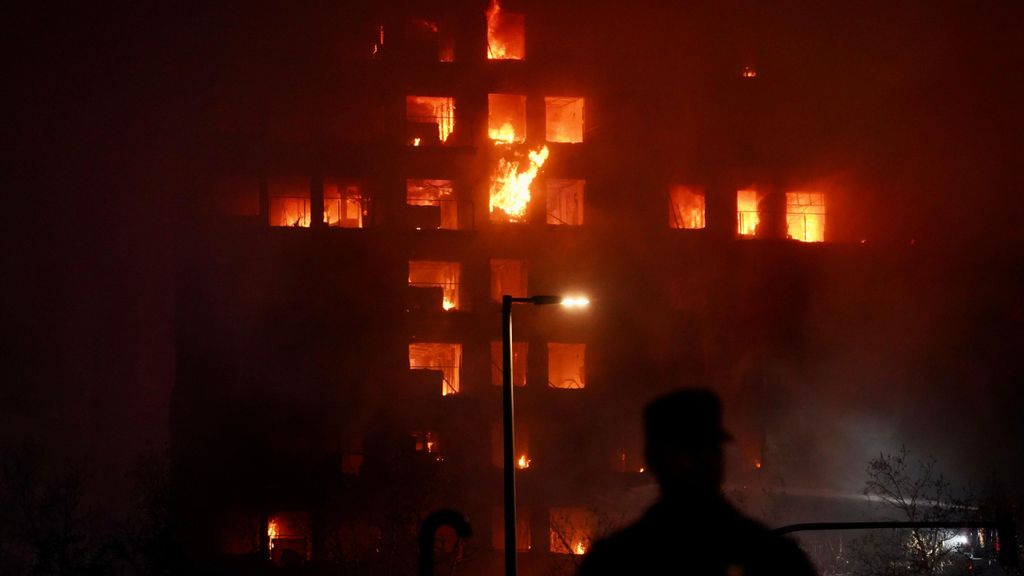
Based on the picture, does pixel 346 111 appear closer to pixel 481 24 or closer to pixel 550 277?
pixel 481 24

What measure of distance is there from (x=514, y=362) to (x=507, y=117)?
11.4 metres

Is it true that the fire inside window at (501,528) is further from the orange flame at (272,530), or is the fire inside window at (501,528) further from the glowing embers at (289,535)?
the orange flame at (272,530)

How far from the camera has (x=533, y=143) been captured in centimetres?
4181

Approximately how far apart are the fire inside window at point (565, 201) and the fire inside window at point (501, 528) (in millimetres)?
13179

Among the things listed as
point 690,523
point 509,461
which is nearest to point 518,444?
point 509,461

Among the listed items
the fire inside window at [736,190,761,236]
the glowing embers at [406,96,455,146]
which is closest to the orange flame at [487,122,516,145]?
the glowing embers at [406,96,455,146]

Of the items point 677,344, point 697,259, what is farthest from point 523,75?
point 677,344

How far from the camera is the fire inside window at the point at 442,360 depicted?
4128cm

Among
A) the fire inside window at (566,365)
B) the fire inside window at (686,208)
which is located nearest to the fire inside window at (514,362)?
the fire inside window at (566,365)

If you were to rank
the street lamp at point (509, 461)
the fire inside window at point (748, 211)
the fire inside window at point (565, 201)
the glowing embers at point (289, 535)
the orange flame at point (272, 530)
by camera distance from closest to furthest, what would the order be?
the street lamp at point (509, 461) < the glowing embers at point (289, 535) < the orange flame at point (272, 530) < the fire inside window at point (565, 201) < the fire inside window at point (748, 211)

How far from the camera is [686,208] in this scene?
43406 millimetres

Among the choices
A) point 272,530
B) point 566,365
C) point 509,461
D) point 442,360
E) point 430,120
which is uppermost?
point 430,120

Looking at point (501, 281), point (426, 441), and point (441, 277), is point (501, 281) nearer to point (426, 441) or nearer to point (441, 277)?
point (441, 277)

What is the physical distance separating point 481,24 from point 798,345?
840 inches
